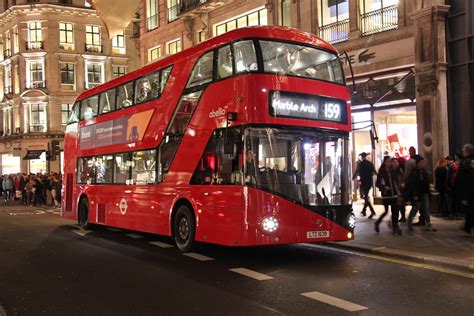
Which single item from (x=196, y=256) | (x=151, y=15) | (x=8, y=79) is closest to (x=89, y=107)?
(x=196, y=256)

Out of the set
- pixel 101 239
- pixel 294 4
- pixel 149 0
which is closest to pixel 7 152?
pixel 149 0

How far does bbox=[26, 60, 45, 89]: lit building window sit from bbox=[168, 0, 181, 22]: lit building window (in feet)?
93.1

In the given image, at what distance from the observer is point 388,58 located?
59.6 feet

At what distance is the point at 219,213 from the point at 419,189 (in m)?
5.32

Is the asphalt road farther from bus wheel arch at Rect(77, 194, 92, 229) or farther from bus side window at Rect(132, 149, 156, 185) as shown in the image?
bus wheel arch at Rect(77, 194, 92, 229)

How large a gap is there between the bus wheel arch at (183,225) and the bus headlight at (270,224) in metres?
2.03

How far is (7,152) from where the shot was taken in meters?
57.2

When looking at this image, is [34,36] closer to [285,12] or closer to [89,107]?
[285,12]

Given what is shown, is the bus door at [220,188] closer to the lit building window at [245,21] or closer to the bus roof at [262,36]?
the bus roof at [262,36]

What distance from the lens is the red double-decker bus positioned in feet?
30.8

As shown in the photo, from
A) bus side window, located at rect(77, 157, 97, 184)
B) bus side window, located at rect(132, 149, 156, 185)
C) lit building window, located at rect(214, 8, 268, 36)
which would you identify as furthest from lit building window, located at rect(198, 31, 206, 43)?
bus side window, located at rect(132, 149, 156, 185)

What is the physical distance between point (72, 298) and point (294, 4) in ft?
56.2

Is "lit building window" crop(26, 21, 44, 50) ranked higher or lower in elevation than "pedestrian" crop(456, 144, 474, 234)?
higher

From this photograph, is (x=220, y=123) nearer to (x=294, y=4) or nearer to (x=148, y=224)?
(x=148, y=224)
